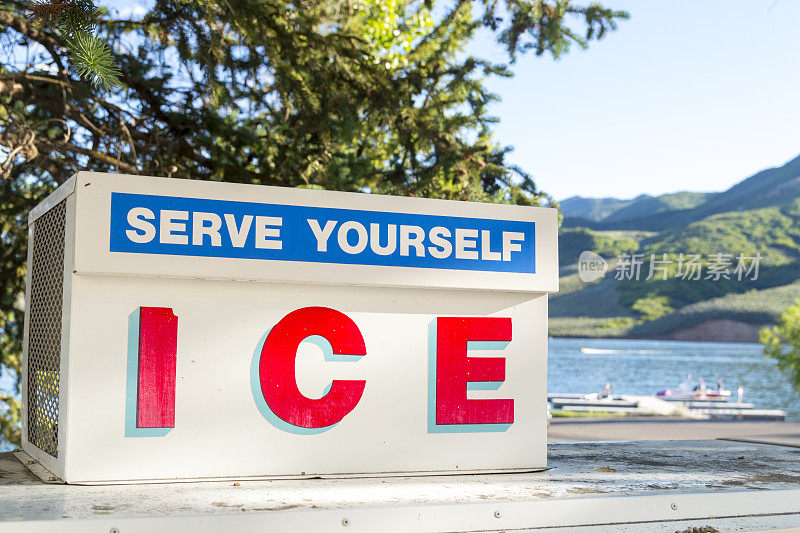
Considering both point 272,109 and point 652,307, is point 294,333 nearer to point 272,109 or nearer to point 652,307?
point 272,109

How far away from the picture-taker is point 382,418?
3400mm

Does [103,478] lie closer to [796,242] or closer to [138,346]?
[138,346]

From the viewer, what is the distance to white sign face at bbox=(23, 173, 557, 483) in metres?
3.02

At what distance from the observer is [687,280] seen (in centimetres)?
15600

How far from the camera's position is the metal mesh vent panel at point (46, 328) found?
324cm

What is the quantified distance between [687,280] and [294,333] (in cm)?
16221

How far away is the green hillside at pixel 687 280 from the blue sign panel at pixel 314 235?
14974 centimetres

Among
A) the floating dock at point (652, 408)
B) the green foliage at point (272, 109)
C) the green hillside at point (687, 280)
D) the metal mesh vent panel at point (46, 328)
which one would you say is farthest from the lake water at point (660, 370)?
the metal mesh vent panel at point (46, 328)

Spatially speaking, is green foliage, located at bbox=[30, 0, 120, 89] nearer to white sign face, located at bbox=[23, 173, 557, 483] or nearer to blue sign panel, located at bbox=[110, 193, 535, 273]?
white sign face, located at bbox=[23, 173, 557, 483]

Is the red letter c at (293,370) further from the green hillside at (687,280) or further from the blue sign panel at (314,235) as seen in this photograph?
the green hillside at (687,280)

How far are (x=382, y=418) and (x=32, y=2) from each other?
238 cm

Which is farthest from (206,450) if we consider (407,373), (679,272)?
(679,272)

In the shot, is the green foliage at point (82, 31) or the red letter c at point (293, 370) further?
the green foliage at point (82, 31)

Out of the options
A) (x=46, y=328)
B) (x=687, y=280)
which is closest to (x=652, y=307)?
(x=687, y=280)
